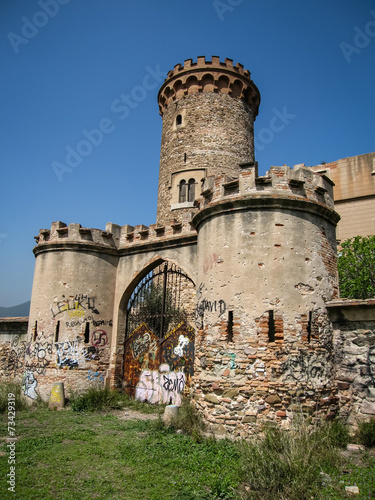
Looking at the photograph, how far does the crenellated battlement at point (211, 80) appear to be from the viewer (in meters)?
20.1

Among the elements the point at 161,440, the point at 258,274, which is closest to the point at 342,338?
the point at 258,274

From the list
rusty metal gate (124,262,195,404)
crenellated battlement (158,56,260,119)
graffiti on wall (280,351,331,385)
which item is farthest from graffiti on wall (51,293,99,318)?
crenellated battlement (158,56,260,119)

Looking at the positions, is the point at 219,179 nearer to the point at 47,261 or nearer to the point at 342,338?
the point at 342,338

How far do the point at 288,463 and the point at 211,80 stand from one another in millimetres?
18616

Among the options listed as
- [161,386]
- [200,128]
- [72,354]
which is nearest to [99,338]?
[72,354]

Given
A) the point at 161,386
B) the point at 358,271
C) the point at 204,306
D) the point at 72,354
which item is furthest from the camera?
the point at 358,271

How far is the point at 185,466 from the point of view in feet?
21.1

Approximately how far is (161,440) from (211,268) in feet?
12.2

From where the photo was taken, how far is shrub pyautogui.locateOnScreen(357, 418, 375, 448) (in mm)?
7422

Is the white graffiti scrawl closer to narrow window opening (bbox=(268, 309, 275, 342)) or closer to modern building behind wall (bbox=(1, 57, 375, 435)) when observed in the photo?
A: modern building behind wall (bbox=(1, 57, 375, 435))

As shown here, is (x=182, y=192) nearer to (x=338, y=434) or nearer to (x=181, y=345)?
(x=181, y=345)

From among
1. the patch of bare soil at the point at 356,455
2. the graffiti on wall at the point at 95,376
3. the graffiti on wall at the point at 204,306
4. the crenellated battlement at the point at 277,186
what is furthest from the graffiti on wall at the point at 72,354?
the patch of bare soil at the point at 356,455

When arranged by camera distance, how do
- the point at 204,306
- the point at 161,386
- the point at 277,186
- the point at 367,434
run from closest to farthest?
the point at 367,434 < the point at 277,186 < the point at 204,306 < the point at 161,386

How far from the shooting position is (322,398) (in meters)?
7.97
